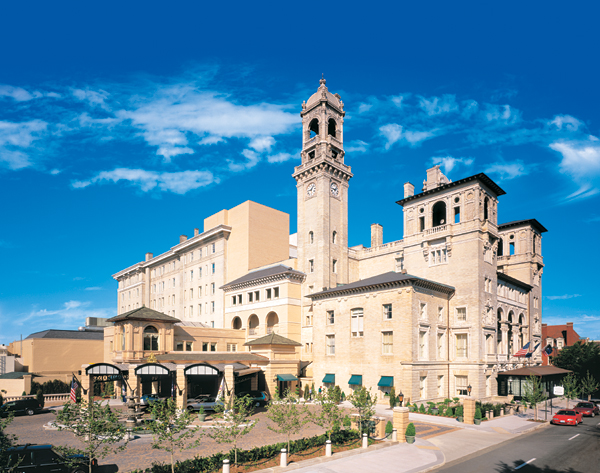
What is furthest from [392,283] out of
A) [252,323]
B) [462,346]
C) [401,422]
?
[252,323]

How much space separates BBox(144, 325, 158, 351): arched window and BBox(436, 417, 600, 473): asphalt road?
1404 inches

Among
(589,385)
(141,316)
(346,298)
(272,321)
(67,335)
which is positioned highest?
(346,298)

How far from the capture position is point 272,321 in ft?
203

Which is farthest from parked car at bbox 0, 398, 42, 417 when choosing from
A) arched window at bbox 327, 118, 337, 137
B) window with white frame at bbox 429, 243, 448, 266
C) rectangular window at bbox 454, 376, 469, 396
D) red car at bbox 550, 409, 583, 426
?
arched window at bbox 327, 118, 337, 137

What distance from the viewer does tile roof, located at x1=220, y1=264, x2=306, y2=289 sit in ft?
194

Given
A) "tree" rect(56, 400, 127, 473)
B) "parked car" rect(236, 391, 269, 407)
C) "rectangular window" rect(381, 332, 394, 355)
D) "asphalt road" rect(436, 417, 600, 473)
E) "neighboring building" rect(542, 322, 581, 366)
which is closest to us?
"tree" rect(56, 400, 127, 473)

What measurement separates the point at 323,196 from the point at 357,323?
732 inches

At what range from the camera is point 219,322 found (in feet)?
230

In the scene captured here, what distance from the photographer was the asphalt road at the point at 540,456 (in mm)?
22172

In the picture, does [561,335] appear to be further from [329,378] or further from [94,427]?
[94,427]

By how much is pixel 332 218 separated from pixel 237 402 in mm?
41051

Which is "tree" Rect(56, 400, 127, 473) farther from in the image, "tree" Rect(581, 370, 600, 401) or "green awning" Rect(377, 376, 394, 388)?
"tree" Rect(581, 370, 600, 401)

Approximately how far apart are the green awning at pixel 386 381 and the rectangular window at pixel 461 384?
9.35 metres

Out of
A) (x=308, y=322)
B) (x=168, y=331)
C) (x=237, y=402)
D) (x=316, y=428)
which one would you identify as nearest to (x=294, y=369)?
(x=308, y=322)
